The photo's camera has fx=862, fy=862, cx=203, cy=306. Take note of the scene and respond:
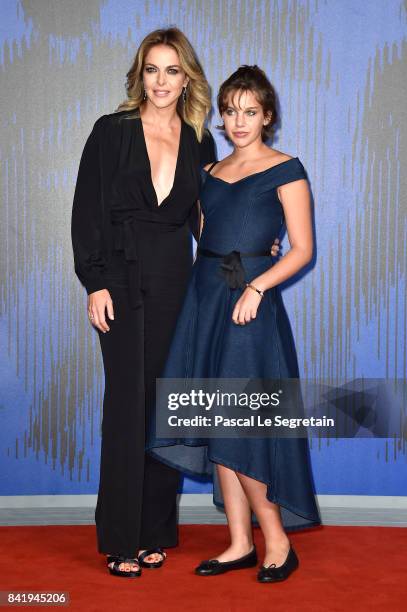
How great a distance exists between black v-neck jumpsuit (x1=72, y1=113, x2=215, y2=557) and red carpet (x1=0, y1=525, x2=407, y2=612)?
0.50ft

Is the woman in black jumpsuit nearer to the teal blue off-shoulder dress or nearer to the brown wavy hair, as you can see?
the teal blue off-shoulder dress

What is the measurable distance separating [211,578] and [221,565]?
0.06 m

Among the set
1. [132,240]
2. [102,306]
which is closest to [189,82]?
[132,240]

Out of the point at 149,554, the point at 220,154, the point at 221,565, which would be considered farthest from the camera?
the point at 220,154

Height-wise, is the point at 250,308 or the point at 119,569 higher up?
the point at 250,308

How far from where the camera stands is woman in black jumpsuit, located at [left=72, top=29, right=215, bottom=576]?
2.73 m

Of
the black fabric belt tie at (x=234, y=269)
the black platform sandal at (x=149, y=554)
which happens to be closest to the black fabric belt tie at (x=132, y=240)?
the black fabric belt tie at (x=234, y=269)

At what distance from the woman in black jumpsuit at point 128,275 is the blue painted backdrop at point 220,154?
2.02 ft

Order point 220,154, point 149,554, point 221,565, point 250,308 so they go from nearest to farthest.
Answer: point 250,308 → point 221,565 → point 149,554 → point 220,154

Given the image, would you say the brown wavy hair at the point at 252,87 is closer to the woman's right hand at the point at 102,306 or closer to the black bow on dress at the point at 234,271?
the black bow on dress at the point at 234,271

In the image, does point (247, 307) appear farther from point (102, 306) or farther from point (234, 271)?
point (102, 306)

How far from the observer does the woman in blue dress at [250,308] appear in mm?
2572

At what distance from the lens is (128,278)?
2736 millimetres

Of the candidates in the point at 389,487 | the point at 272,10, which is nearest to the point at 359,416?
the point at 389,487
